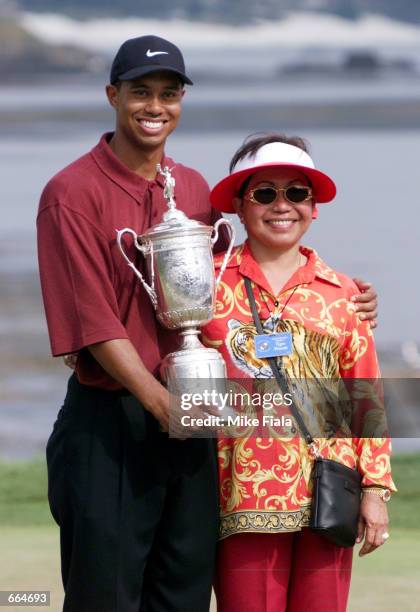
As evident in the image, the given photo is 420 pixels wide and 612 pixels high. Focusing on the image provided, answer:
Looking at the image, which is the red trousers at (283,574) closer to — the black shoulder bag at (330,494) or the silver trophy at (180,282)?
the black shoulder bag at (330,494)

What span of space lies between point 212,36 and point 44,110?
171 centimetres

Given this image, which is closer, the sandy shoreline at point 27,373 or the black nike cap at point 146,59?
the black nike cap at point 146,59

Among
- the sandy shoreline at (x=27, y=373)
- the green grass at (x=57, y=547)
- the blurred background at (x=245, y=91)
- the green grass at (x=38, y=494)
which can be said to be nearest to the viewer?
the green grass at (x=57, y=547)

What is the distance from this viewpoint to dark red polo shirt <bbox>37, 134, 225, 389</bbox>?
319 cm

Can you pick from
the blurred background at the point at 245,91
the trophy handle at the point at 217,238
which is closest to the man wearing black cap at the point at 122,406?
the trophy handle at the point at 217,238

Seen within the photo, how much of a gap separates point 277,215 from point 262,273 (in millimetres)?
135

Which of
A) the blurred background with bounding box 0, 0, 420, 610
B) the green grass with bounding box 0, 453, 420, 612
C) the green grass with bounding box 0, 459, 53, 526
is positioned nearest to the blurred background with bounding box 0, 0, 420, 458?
the blurred background with bounding box 0, 0, 420, 610

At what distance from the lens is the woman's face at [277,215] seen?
10.8 feet

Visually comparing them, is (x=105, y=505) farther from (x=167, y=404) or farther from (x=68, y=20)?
(x=68, y=20)

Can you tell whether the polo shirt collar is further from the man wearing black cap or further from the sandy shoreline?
the sandy shoreline

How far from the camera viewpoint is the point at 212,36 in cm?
1038

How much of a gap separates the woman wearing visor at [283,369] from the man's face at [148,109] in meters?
0.19

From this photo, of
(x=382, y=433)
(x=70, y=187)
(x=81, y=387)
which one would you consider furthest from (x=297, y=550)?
(x=70, y=187)

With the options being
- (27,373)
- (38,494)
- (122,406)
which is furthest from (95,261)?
(27,373)
